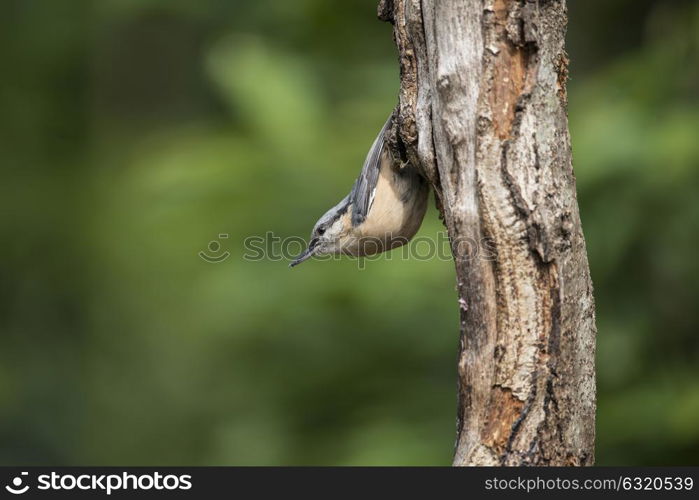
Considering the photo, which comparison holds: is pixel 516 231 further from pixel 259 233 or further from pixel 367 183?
pixel 259 233

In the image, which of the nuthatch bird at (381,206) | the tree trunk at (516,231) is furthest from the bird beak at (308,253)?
the tree trunk at (516,231)

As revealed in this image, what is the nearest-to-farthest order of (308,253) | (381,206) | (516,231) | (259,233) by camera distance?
(516,231) < (381,206) < (308,253) < (259,233)

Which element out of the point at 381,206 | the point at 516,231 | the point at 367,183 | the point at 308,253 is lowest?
the point at 516,231

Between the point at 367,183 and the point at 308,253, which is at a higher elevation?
the point at 308,253

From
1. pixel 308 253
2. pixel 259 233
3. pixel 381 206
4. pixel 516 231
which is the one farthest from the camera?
pixel 259 233

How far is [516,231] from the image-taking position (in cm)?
299

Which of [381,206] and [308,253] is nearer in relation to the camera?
[381,206]

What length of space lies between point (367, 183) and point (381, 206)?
0.15m

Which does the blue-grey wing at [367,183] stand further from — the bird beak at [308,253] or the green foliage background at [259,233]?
the green foliage background at [259,233]

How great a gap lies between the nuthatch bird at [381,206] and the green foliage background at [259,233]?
2.28 feet

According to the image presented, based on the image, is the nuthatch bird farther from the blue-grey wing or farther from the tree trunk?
the tree trunk

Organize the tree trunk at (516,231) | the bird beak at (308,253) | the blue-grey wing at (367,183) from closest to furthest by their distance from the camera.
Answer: the tree trunk at (516,231) < the blue-grey wing at (367,183) < the bird beak at (308,253)

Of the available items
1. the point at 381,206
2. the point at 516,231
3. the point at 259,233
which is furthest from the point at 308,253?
the point at 516,231

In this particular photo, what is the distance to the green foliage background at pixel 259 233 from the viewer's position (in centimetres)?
512
